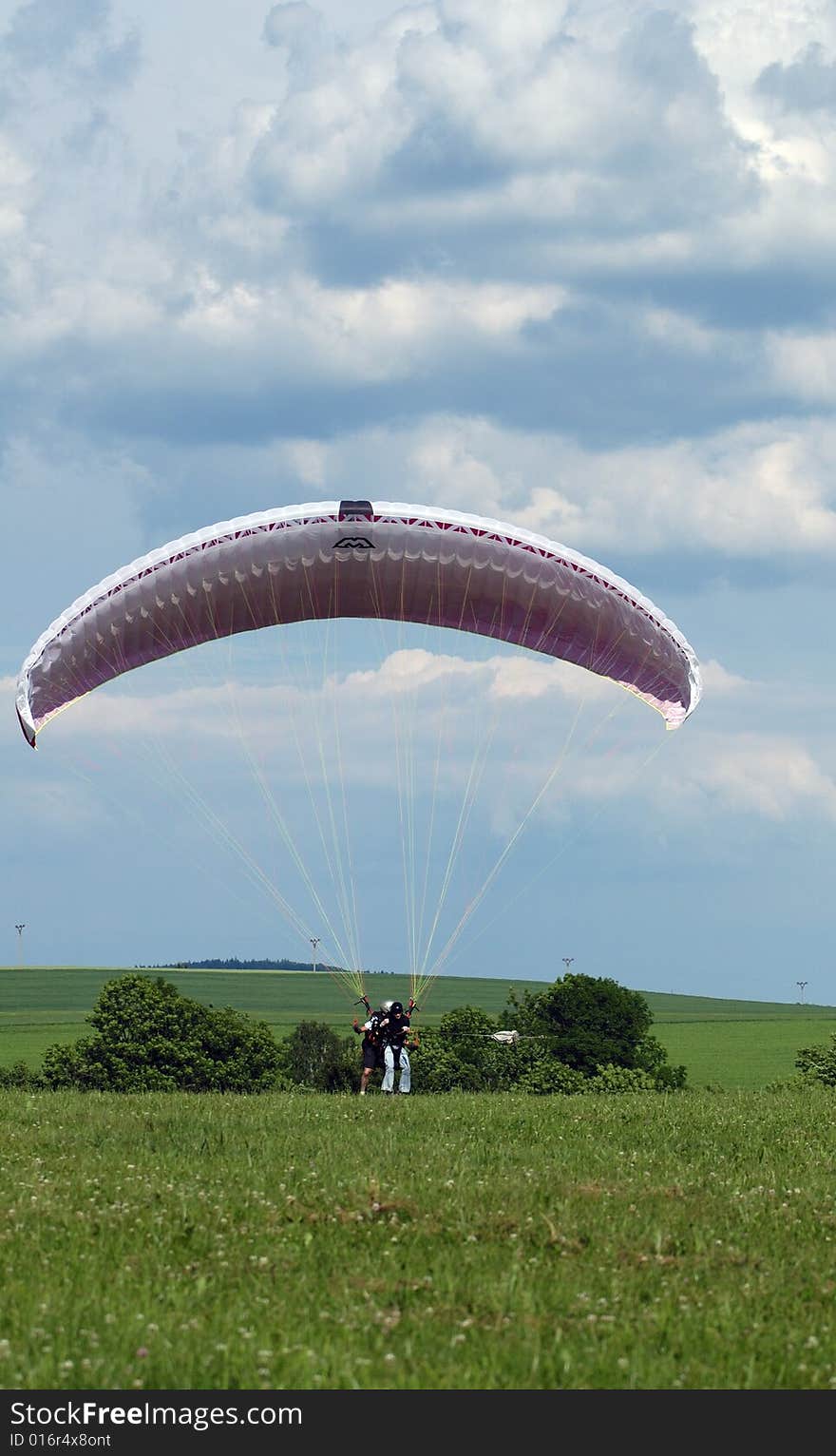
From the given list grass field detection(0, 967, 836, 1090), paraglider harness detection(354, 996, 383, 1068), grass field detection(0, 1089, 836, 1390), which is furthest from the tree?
grass field detection(0, 1089, 836, 1390)

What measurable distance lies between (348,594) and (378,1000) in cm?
10915

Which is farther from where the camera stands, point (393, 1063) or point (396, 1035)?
point (393, 1063)

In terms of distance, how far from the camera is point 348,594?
22359 millimetres

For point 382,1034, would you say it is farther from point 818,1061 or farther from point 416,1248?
point 818,1061

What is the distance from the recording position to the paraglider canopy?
21.0 m

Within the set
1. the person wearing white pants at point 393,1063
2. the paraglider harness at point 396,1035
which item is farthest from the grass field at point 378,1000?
the paraglider harness at point 396,1035

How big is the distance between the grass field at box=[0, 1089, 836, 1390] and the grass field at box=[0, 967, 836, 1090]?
5702cm

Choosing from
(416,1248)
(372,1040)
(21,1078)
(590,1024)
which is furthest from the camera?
(590,1024)

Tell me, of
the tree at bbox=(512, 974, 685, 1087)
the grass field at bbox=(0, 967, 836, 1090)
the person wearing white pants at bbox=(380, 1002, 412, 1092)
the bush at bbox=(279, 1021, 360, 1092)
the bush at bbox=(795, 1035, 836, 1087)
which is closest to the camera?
the person wearing white pants at bbox=(380, 1002, 412, 1092)

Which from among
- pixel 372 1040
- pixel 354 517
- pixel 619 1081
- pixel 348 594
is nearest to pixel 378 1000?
pixel 619 1081

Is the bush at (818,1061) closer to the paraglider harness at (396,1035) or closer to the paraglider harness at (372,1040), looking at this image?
the paraglider harness at (372,1040)

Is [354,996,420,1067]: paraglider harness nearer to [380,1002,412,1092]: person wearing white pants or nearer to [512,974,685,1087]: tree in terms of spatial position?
[380,1002,412,1092]: person wearing white pants

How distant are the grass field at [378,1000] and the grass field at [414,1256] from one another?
57.0 meters
